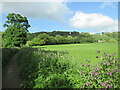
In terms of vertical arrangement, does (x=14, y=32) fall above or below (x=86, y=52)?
above

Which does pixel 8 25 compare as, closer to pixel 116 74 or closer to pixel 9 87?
pixel 9 87

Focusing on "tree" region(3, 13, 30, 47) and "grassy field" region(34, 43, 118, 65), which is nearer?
"grassy field" region(34, 43, 118, 65)

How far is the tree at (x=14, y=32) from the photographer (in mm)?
21922

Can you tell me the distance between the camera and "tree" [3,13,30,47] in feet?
71.9

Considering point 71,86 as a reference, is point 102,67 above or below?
above

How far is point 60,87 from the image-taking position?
2.75 metres

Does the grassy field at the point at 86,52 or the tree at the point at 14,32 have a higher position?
the tree at the point at 14,32

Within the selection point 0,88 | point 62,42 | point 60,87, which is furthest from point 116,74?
point 62,42

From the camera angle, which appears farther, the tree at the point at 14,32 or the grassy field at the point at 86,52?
the tree at the point at 14,32

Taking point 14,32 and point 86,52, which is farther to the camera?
point 14,32

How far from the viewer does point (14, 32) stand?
22.1 metres

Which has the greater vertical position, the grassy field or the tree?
the tree

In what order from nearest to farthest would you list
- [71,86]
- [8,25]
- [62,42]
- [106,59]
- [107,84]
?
[107,84] → [71,86] → [106,59] → [8,25] → [62,42]

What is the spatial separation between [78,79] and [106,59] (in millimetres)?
1596
